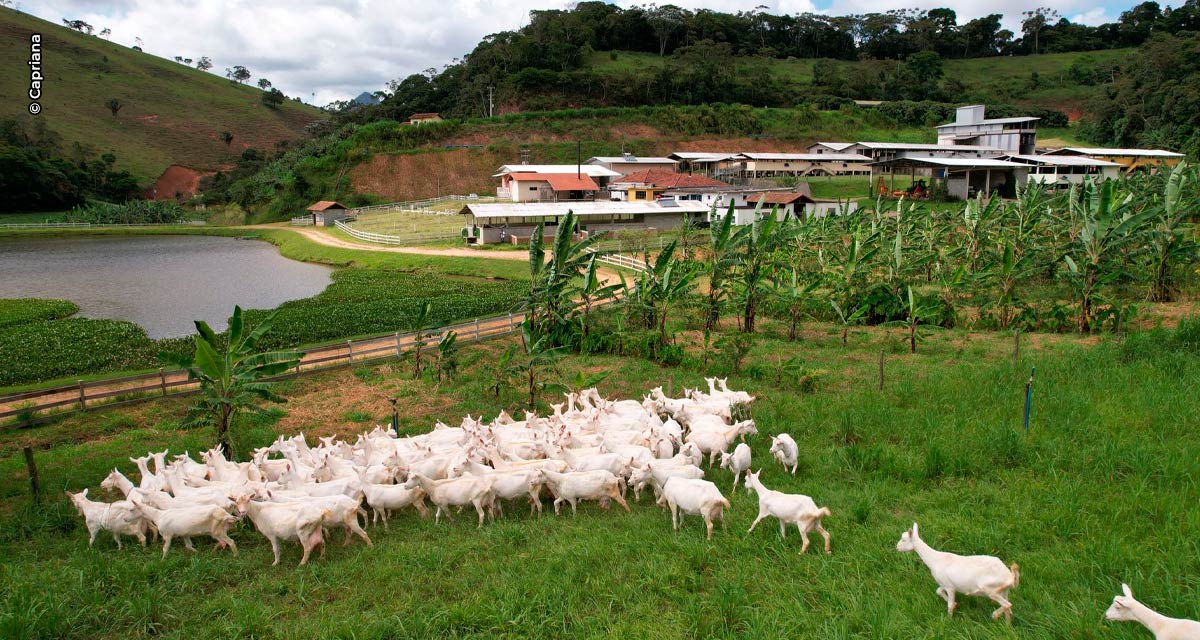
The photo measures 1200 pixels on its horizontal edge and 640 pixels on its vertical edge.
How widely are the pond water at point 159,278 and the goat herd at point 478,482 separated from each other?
1733 cm

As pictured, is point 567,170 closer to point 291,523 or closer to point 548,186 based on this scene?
point 548,186

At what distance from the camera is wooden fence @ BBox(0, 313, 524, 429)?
13727mm

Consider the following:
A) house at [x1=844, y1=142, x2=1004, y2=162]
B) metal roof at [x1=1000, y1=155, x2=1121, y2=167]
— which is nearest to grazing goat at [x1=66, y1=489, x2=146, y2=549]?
metal roof at [x1=1000, y1=155, x2=1121, y2=167]

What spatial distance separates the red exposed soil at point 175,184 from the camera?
272 feet

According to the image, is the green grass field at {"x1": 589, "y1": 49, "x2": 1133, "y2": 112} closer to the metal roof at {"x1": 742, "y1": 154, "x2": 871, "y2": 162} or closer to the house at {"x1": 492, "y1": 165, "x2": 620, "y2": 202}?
the metal roof at {"x1": 742, "y1": 154, "x2": 871, "y2": 162}

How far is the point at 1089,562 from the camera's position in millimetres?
5883

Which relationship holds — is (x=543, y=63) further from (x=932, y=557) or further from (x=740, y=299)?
(x=932, y=557)

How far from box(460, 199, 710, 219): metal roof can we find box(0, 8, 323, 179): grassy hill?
63.5 metres

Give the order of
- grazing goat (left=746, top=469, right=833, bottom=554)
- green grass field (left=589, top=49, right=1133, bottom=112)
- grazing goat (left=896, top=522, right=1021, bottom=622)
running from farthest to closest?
green grass field (left=589, top=49, right=1133, bottom=112), grazing goat (left=746, top=469, right=833, bottom=554), grazing goat (left=896, top=522, right=1021, bottom=622)

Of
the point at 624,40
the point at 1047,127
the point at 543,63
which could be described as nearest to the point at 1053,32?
the point at 1047,127

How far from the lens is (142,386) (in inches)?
621

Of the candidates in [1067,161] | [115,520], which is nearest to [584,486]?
[115,520]

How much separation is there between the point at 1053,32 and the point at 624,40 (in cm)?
7055

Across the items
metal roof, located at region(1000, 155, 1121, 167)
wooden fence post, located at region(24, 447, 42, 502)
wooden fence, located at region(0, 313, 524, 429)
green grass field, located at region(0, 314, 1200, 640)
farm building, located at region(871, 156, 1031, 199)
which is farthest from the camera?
metal roof, located at region(1000, 155, 1121, 167)
